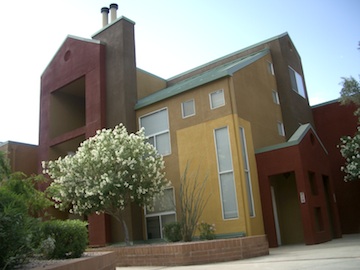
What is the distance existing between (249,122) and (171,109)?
140 inches

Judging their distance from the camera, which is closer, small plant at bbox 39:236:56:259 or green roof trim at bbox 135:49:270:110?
small plant at bbox 39:236:56:259

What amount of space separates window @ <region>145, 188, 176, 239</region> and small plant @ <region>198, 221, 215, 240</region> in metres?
2.21

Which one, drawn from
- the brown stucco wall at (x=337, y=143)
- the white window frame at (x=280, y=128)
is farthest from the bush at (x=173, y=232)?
the brown stucco wall at (x=337, y=143)

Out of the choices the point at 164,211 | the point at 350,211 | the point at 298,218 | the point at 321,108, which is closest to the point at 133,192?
the point at 164,211

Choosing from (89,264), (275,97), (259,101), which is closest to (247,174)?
(259,101)

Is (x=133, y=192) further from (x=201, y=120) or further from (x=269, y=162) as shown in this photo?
(x=269, y=162)

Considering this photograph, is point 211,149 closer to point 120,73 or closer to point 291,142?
point 291,142

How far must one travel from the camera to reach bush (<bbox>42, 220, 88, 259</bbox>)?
831 cm

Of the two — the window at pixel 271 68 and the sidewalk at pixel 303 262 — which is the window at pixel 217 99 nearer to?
the window at pixel 271 68

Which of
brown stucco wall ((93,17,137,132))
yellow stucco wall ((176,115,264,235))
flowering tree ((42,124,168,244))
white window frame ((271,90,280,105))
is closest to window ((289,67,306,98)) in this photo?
white window frame ((271,90,280,105))

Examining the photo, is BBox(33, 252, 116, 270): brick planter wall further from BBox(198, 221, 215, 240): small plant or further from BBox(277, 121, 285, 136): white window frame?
BBox(277, 121, 285, 136): white window frame

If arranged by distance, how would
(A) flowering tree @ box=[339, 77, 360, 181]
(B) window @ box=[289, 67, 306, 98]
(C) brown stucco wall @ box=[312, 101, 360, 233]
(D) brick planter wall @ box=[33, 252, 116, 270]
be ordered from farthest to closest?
(B) window @ box=[289, 67, 306, 98] → (C) brown stucco wall @ box=[312, 101, 360, 233] → (A) flowering tree @ box=[339, 77, 360, 181] → (D) brick planter wall @ box=[33, 252, 116, 270]

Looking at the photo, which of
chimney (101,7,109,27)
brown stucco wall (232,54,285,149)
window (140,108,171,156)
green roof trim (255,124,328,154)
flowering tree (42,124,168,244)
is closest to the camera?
flowering tree (42,124,168,244)

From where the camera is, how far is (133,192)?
Answer: 45.6 feet
